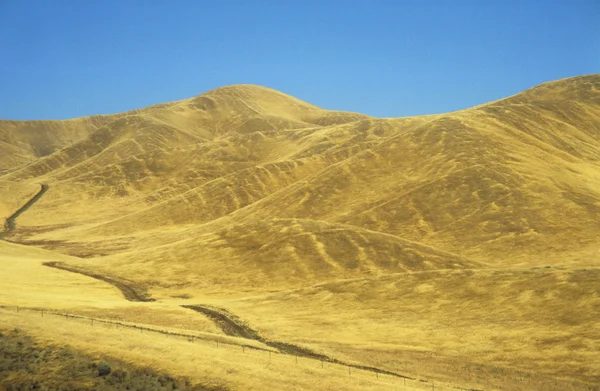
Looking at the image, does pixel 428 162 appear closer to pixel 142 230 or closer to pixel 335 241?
pixel 335 241

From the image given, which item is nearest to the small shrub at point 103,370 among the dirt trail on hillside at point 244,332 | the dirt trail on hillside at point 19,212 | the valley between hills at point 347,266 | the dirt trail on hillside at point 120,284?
the valley between hills at point 347,266

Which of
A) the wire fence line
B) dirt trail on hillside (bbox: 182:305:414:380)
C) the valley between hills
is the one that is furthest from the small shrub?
dirt trail on hillside (bbox: 182:305:414:380)

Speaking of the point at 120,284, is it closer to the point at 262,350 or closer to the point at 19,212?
the point at 262,350

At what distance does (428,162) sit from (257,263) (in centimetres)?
6028

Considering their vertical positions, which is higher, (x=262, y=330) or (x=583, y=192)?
(x=583, y=192)

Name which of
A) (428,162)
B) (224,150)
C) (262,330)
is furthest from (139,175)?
(262,330)

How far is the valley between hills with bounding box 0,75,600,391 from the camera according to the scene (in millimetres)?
33906

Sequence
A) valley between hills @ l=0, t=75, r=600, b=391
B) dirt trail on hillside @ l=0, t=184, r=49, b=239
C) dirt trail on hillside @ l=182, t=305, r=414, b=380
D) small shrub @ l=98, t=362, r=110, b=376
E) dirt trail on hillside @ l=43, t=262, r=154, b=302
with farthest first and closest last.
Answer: dirt trail on hillside @ l=0, t=184, r=49, b=239 < dirt trail on hillside @ l=43, t=262, r=154, b=302 < dirt trail on hillside @ l=182, t=305, r=414, b=380 < valley between hills @ l=0, t=75, r=600, b=391 < small shrub @ l=98, t=362, r=110, b=376

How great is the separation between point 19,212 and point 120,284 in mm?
99466

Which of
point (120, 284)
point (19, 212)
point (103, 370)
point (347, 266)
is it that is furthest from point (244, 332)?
point (19, 212)

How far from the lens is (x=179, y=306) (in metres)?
55.8

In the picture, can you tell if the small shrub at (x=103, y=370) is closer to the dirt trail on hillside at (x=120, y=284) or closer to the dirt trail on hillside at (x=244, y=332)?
the dirt trail on hillside at (x=244, y=332)

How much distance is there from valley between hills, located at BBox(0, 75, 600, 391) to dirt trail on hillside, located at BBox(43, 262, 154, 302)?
503 millimetres

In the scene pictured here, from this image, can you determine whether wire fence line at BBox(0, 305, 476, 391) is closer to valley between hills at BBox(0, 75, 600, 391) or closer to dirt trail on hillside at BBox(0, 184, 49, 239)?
valley between hills at BBox(0, 75, 600, 391)
